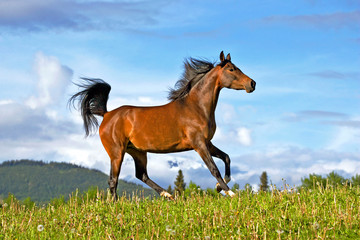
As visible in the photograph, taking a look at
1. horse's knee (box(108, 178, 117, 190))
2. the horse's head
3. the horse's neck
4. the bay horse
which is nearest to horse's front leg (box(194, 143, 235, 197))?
the bay horse

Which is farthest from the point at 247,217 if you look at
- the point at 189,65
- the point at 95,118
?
the point at 95,118

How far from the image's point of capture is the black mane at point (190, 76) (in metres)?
13.2

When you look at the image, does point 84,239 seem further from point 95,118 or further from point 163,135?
point 95,118

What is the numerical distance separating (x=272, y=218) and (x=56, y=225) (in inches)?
164

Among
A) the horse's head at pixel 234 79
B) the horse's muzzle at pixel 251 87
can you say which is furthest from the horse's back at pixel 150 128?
the horse's muzzle at pixel 251 87

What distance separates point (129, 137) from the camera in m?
13.1

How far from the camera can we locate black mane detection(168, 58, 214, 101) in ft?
43.4

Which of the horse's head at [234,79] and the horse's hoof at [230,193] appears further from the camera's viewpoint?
the horse's head at [234,79]

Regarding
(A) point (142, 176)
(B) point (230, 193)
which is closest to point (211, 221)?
(B) point (230, 193)

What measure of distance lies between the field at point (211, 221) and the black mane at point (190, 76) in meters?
3.30

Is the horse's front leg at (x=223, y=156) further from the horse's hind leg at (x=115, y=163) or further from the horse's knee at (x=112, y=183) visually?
the horse's knee at (x=112, y=183)

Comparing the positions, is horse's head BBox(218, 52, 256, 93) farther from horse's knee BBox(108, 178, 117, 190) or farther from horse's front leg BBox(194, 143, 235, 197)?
horse's knee BBox(108, 178, 117, 190)

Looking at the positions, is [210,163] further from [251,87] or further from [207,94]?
[251,87]

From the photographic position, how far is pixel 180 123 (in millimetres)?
12516
